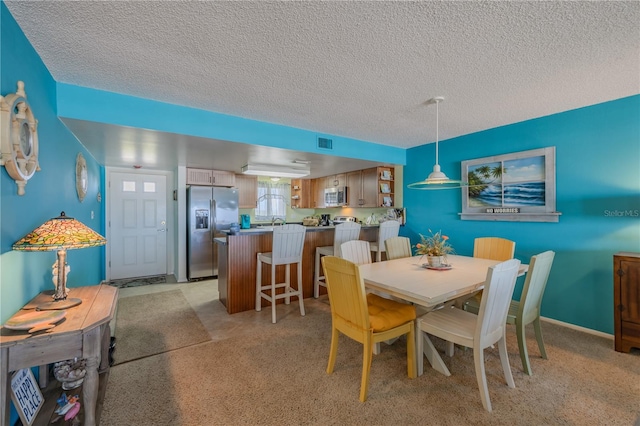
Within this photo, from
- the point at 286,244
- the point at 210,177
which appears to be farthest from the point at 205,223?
the point at 286,244

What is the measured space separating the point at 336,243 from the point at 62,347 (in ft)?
9.53

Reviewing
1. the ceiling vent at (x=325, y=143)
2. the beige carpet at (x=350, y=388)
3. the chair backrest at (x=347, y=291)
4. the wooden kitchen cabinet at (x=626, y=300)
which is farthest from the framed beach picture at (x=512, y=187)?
the chair backrest at (x=347, y=291)

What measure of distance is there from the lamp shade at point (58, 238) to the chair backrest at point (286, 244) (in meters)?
1.76

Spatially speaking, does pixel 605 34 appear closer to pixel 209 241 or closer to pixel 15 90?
pixel 15 90

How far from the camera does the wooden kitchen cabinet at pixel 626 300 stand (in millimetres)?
2395

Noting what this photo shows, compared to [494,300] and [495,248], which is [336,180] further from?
[494,300]

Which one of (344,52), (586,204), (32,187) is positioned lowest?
(586,204)

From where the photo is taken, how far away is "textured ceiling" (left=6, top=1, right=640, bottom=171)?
149 cm

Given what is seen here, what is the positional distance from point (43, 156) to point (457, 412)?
3.34 metres

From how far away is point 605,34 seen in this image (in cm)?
170

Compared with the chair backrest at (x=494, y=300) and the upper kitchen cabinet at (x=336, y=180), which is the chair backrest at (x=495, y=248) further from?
the upper kitchen cabinet at (x=336, y=180)

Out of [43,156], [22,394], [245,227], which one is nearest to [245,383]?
[22,394]

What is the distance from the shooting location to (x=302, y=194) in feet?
23.4

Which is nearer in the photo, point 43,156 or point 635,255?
point 43,156
